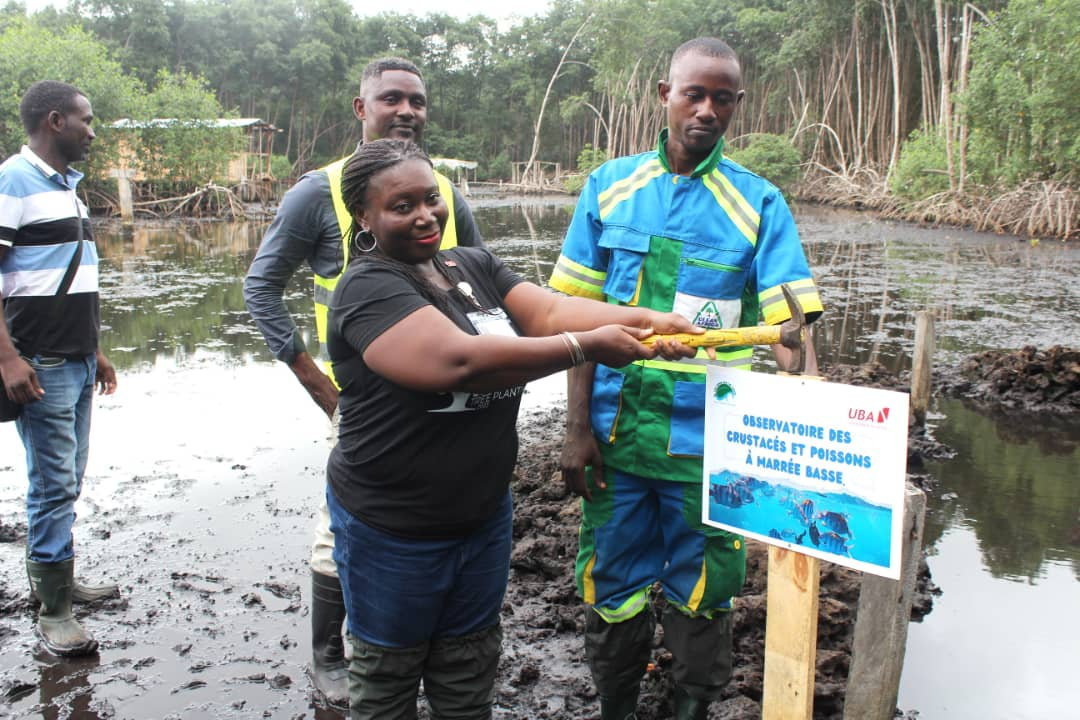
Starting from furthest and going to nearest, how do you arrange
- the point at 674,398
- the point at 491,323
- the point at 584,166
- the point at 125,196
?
the point at 584,166
the point at 125,196
the point at 674,398
the point at 491,323

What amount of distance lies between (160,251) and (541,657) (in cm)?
1695

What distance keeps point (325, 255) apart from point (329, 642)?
1405 mm

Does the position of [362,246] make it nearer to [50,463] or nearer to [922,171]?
[50,463]

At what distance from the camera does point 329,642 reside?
123 inches

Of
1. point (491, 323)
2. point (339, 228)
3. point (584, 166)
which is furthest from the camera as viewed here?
point (584, 166)

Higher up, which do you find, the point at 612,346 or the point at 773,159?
the point at 773,159

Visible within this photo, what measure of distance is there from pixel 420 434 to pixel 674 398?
0.92 m

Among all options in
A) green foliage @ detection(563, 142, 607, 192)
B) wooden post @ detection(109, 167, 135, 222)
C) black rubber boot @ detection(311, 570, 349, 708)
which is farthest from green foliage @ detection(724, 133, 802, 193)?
black rubber boot @ detection(311, 570, 349, 708)

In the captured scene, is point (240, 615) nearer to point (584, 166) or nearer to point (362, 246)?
point (362, 246)

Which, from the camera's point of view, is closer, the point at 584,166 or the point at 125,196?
the point at 125,196

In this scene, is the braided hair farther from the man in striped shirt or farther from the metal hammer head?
the man in striped shirt

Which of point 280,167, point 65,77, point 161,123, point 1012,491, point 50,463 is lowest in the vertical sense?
point 1012,491

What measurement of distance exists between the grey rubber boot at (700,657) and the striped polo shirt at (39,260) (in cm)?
254

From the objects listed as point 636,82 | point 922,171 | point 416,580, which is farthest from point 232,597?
point 636,82
